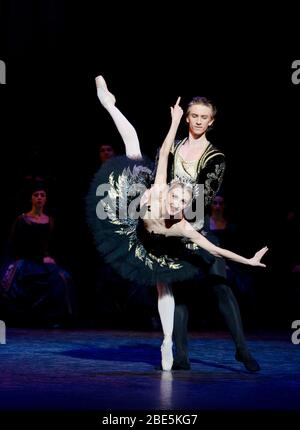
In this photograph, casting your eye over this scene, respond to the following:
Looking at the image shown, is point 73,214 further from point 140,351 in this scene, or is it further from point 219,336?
point 140,351

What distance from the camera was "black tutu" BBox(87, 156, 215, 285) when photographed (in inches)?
183

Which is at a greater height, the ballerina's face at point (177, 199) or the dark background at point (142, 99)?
the dark background at point (142, 99)

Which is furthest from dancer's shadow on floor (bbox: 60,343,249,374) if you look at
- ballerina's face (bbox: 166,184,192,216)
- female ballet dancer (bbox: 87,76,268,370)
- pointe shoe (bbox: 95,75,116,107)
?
pointe shoe (bbox: 95,75,116,107)

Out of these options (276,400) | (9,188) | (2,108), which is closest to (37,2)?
(2,108)

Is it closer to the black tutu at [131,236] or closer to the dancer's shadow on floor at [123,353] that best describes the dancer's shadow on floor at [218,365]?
the dancer's shadow on floor at [123,353]

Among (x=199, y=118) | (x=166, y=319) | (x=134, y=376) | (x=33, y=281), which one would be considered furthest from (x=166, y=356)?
(x=33, y=281)

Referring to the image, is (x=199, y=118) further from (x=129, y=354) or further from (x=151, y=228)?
(x=129, y=354)

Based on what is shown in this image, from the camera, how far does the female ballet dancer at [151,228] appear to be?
452 cm

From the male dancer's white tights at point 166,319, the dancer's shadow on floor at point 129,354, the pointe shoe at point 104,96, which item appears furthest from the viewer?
the pointe shoe at point 104,96

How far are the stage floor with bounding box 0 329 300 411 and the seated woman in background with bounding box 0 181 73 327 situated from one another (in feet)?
3.19

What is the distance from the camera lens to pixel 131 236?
4.76 metres

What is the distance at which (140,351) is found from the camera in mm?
5578

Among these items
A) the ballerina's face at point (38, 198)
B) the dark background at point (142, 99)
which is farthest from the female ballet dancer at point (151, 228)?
the dark background at point (142, 99)

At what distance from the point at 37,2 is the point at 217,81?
1708 millimetres
